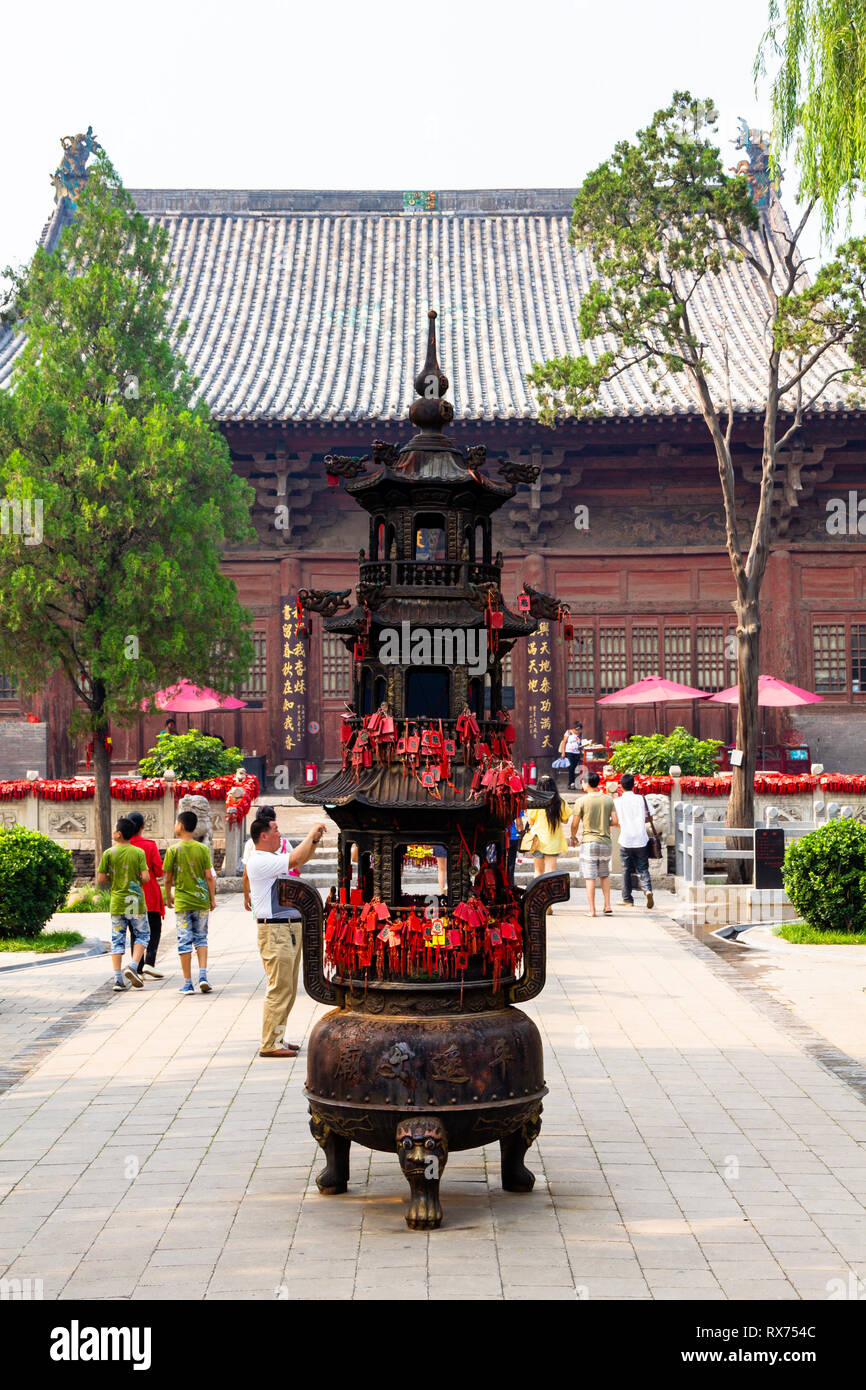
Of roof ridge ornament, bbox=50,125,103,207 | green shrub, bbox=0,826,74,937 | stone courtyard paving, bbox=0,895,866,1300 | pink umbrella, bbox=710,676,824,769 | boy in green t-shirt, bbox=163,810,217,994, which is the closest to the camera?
stone courtyard paving, bbox=0,895,866,1300

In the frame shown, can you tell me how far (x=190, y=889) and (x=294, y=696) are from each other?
12129 mm

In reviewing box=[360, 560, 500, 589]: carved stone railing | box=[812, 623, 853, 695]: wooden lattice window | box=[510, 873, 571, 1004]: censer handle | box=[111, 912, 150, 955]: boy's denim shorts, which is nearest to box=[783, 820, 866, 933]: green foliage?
box=[111, 912, 150, 955]: boy's denim shorts

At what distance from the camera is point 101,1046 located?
9594 millimetres

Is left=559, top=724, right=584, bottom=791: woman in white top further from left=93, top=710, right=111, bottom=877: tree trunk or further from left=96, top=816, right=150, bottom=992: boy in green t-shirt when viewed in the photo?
left=96, top=816, right=150, bottom=992: boy in green t-shirt

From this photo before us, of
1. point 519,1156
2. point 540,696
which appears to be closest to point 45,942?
point 519,1156

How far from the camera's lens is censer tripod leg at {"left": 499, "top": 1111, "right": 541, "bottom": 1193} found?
6.42 meters

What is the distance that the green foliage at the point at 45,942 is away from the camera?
13461 mm

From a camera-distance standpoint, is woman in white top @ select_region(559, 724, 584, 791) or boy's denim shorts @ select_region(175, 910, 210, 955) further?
woman in white top @ select_region(559, 724, 584, 791)

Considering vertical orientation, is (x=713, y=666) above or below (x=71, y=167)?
below

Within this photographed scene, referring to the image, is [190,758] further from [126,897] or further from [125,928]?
[126,897]

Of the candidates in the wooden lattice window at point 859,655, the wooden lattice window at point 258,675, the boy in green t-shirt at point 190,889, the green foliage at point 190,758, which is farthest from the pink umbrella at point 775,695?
the boy in green t-shirt at point 190,889

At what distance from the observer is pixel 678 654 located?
23.8 m

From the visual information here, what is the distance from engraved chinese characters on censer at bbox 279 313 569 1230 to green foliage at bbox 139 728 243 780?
12311mm

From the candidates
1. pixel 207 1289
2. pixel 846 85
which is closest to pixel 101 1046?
pixel 207 1289
